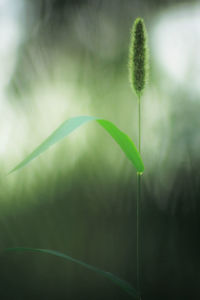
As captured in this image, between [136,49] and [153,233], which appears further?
[153,233]

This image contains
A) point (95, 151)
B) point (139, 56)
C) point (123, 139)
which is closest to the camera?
point (123, 139)

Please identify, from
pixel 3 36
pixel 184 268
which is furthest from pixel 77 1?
pixel 184 268

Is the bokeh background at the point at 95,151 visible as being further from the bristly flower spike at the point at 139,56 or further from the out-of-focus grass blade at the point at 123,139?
the out-of-focus grass blade at the point at 123,139

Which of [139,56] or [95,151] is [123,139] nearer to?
[139,56]

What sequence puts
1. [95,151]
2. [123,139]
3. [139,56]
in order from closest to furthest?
[123,139], [139,56], [95,151]

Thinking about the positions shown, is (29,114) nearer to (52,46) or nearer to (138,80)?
(52,46)

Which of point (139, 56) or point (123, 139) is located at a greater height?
point (139, 56)

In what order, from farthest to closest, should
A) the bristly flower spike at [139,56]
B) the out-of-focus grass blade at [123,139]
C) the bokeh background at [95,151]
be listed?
the bokeh background at [95,151], the bristly flower spike at [139,56], the out-of-focus grass blade at [123,139]

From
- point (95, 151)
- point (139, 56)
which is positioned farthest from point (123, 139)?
point (95, 151)

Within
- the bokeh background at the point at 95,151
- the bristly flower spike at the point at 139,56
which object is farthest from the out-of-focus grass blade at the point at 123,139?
the bokeh background at the point at 95,151
